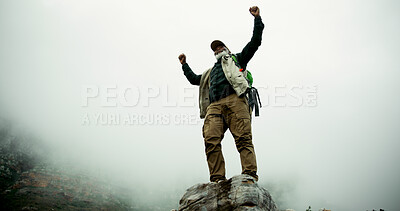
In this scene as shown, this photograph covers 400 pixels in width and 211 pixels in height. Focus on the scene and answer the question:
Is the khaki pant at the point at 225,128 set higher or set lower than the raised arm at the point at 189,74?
lower

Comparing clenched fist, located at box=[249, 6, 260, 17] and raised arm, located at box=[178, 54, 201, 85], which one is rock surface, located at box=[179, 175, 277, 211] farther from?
clenched fist, located at box=[249, 6, 260, 17]

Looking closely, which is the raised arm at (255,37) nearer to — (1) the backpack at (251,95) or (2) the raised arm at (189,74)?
(1) the backpack at (251,95)

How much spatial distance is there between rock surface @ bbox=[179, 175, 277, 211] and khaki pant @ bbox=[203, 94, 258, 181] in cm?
43

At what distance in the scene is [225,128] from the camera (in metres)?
6.13

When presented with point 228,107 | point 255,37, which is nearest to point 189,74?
point 228,107

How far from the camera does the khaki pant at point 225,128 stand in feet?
17.8

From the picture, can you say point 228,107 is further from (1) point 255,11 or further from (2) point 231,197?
(1) point 255,11

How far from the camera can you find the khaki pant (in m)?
5.42

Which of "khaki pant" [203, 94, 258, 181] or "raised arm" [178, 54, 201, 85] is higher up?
"raised arm" [178, 54, 201, 85]

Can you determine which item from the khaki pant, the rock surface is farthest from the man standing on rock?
the rock surface

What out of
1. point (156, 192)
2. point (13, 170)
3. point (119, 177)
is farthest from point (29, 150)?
point (156, 192)

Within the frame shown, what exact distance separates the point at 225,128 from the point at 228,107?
1.82ft

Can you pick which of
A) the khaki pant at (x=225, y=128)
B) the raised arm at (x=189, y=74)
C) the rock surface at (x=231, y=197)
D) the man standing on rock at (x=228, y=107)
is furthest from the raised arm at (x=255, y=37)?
the rock surface at (x=231, y=197)

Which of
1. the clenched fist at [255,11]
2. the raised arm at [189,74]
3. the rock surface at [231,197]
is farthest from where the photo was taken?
the raised arm at [189,74]
